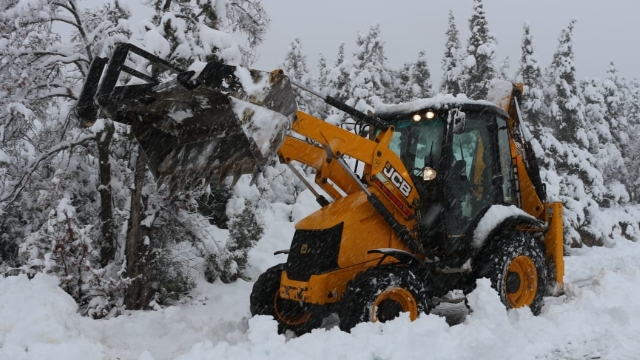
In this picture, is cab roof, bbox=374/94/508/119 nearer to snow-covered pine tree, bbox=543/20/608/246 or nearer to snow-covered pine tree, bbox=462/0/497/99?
snow-covered pine tree, bbox=543/20/608/246

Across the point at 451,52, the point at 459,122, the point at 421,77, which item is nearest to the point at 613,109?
the point at 451,52

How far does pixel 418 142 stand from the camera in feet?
21.7

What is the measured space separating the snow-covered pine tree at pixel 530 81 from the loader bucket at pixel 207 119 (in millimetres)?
17145

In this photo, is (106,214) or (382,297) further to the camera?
(106,214)

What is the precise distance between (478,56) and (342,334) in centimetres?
2035

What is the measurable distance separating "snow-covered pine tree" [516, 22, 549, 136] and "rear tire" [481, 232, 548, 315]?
1479 cm

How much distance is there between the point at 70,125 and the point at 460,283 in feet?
Result: 20.8

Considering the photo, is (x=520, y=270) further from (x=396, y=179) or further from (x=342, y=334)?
(x=342, y=334)

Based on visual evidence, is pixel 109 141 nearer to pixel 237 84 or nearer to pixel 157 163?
Result: pixel 157 163

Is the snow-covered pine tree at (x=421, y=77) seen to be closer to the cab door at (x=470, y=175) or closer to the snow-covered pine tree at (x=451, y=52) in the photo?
the snow-covered pine tree at (x=451, y=52)

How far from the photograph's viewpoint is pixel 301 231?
6.13m

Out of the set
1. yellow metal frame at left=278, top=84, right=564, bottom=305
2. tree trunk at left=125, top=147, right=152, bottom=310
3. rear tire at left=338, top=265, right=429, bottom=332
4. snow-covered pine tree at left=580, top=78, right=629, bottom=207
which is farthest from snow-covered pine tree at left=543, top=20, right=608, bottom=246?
rear tire at left=338, top=265, right=429, bottom=332

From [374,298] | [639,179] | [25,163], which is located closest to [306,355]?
[374,298]

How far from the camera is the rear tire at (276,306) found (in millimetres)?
6340
